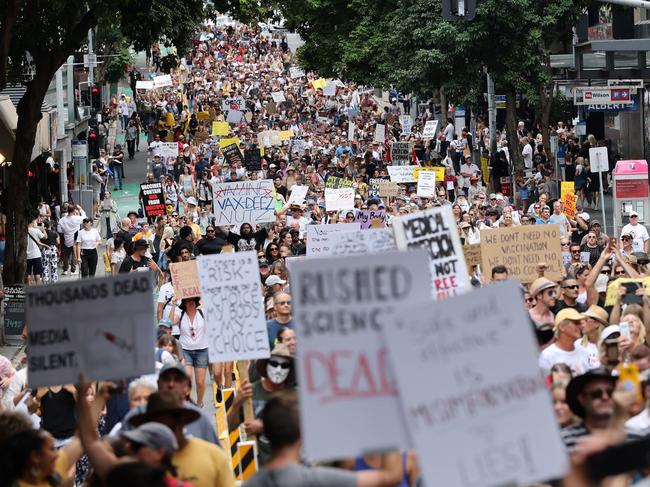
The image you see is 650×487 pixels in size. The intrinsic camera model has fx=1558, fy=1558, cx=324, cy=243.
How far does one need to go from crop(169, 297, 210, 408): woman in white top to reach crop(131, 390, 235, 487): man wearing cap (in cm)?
772

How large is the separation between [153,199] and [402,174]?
5743 millimetres

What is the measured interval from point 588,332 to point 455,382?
6133 mm

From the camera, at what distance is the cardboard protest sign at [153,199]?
105 feet

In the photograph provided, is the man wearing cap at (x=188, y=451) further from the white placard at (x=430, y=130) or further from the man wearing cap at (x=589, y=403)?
the white placard at (x=430, y=130)

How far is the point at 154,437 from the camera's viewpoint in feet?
23.1

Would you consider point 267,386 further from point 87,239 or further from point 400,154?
point 400,154

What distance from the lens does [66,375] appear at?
24.9 feet

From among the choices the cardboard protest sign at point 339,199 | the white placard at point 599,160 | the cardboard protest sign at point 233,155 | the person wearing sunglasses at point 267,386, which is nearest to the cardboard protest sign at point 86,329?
the person wearing sunglasses at point 267,386

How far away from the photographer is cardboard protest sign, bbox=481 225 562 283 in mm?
16234

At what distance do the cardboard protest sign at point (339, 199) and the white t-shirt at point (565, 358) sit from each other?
733 inches

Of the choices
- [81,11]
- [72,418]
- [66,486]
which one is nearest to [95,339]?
[66,486]

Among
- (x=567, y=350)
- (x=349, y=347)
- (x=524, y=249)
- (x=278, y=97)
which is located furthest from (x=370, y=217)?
(x=278, y=97)

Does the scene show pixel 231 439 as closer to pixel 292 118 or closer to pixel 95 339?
pixel 95 339

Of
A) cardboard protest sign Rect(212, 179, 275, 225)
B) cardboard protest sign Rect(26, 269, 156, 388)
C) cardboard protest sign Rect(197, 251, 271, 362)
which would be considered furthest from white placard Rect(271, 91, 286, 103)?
cardboard protest sign Rect(26, 269, 156, 388)
